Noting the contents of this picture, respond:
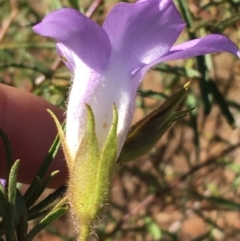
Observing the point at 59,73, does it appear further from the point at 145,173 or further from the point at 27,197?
the point at 27,197

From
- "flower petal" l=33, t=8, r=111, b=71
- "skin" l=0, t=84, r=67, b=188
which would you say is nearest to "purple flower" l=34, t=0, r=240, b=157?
"flower petal" l=33, t=8, r=111, b=71

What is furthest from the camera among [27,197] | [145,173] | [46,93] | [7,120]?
[145,173]

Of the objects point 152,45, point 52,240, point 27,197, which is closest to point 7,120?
point 27,197

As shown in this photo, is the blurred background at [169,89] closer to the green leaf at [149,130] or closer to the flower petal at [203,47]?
the green leaf at [149,130]

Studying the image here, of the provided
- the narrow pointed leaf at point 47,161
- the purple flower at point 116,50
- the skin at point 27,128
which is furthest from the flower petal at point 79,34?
the skin at point 27,128

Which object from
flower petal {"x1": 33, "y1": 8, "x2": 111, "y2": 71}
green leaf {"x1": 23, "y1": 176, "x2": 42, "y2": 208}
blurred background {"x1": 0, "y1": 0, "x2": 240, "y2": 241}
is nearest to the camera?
flower petal {"x1": 33, "y1": 8, "x2": 111, "y2": 71}

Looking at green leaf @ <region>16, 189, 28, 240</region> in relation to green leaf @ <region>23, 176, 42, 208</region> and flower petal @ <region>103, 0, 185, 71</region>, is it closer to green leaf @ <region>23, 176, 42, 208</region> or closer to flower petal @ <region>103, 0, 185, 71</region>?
green leaf @ <region>23, 176, 42, 208</region>

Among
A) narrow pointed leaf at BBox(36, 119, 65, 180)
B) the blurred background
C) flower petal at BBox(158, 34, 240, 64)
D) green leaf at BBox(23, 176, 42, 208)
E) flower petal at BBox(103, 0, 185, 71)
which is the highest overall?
flower petal at BBox(103, 0, 185, 71)
